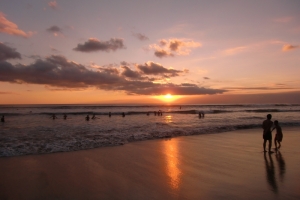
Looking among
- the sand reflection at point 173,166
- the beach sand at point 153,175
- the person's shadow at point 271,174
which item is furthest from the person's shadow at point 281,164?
the sand reflection at point 173,166

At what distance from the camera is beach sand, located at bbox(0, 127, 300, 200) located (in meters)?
6.18

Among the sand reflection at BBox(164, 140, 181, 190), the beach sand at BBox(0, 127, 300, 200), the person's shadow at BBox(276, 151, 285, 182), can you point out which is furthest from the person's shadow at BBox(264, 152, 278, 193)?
the sand reflection at BBox(164, 140, 181, 190)

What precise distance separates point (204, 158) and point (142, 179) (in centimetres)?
394

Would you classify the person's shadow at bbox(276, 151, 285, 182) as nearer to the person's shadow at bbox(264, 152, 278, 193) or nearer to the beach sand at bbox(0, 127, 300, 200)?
the beach sand at bbox(0, 127, 300, 200)

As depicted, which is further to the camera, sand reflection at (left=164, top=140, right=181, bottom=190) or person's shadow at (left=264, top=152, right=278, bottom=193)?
sand reflection at (left=164, top=140, right=181, bottom=190)

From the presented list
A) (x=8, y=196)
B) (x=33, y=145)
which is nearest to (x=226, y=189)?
(x=8, y=196)

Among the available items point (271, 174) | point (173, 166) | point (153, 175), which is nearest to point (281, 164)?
point (271, 174)

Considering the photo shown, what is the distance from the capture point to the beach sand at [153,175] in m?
6.18

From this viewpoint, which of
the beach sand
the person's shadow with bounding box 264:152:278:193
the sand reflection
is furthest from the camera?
the sand reflection

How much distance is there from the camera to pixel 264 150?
38.0ft

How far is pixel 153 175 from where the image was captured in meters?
7.78

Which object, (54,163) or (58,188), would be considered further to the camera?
(54,163)

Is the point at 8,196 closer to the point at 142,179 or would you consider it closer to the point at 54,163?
the point at 54,163

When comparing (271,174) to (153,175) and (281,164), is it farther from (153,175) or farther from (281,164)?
(153,175)
